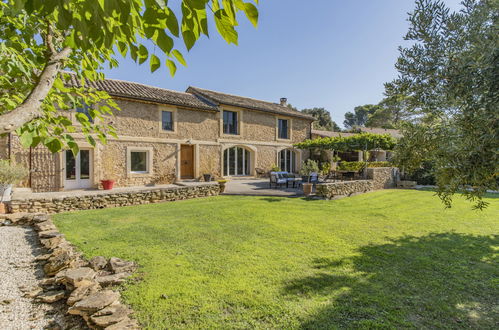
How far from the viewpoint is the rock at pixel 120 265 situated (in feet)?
14.0

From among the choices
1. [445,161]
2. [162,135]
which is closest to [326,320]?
[445,161]

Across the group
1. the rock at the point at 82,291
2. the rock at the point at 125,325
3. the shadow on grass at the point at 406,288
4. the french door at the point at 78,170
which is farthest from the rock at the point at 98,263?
the french door at the point at 78,170

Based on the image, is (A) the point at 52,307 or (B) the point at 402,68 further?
(B) the point at 402,68

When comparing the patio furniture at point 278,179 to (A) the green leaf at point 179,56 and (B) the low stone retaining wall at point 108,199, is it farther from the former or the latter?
(A) the green leaf at point 179,56

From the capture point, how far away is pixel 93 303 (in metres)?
3.00

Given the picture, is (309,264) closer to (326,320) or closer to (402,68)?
(326,320)

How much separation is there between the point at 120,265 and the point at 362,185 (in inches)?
539

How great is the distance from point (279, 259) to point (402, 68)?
432 centimetres

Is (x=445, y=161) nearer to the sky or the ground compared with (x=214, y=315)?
nearer to the sky

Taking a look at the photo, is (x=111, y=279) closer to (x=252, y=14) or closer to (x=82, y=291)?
(x=82, y=291)

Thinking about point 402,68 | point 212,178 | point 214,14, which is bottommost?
point 212,178

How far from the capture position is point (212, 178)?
1791cm

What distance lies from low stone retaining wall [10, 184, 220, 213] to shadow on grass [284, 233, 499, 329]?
863 centimetres

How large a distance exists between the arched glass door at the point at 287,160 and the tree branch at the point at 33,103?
20676 millimetres
